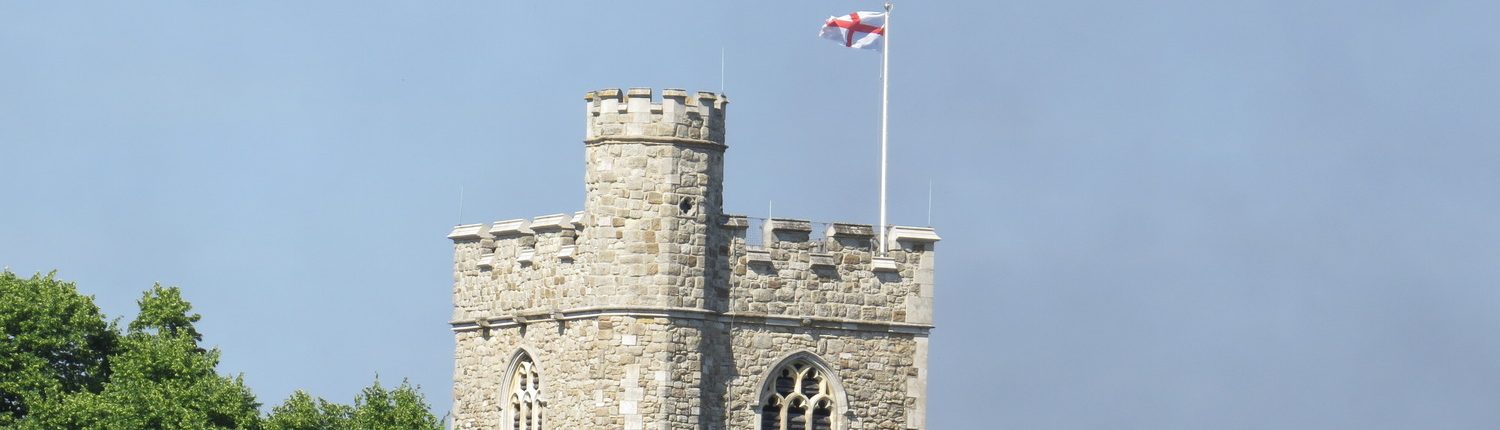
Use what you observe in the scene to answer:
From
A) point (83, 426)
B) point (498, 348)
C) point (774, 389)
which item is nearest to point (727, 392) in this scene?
point (774, 389)

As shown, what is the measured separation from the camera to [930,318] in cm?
5841

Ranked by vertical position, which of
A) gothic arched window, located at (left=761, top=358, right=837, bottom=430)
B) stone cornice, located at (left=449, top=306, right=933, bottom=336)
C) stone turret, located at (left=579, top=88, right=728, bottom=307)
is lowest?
gothic arched window, located at (left=761, top=358, right=837, bottom=430)

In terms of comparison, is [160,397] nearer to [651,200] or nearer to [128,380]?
[128,380]

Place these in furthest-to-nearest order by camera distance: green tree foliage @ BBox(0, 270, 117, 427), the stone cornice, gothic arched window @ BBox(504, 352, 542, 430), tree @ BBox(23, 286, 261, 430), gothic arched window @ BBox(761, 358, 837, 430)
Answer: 1. green tree foliage @ BBox(0, 270, 117, 427)
2. tree @ BBox(23, 286, 261, 430)
3. gothic arched window @ BBox(504, 352, 542, 430)
4. gothic arched window @ BBox(761, 358, 837, 430)
5. the stone cornice

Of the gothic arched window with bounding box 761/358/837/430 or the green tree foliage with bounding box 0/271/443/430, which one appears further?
the green tree foliage with bounding box 0/271/443/430

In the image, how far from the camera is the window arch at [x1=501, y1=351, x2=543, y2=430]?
58.9 m

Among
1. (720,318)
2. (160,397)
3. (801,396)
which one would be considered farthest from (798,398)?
(160,397)

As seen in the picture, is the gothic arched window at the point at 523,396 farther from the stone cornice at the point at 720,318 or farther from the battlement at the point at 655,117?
the battlement at the point at 655,117

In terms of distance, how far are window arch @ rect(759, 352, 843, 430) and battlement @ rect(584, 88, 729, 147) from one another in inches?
141

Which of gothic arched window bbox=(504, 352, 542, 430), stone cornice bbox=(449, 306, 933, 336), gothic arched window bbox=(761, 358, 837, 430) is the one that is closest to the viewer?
stone cornice bbox=(449, 306, 933, 336)

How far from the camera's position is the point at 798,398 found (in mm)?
57531

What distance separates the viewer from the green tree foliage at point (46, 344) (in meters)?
66.7

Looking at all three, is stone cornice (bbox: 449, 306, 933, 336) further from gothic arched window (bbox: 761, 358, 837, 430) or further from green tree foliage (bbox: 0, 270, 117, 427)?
green tree foliage (bbox: 0, 270, 117, 427)

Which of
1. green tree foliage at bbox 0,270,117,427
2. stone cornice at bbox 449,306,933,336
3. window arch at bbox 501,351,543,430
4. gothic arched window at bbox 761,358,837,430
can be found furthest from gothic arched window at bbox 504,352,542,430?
green tree foliage at bbox 0,270,117,427
